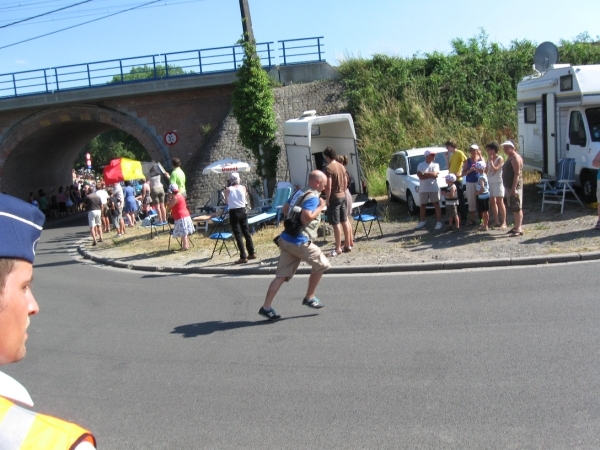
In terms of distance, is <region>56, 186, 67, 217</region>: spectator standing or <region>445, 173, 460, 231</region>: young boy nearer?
<region>445, 173, 460, 231</region>: young boy

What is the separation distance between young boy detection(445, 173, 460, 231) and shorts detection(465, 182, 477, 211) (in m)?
0.27

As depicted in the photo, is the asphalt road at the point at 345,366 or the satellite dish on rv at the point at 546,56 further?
the satellite dish on rv at the point at 546,56

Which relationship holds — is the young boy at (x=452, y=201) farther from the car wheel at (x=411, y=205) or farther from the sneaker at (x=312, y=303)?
the sneaker at (x=312, y=303)

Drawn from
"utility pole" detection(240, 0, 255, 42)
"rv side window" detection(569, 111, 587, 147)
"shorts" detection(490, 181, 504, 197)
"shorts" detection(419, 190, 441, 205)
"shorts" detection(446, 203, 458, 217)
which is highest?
"utility pole" detection(240, 0, 255, 42)

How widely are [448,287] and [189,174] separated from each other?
807 inches

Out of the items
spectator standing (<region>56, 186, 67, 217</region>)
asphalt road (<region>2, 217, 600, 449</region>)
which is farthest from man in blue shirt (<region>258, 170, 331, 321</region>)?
spectator standing (<region>56, 186, 67, 217</region>)

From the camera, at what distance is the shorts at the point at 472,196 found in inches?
545

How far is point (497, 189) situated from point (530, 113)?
5322mm

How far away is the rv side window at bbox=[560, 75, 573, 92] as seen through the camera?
49.9ft

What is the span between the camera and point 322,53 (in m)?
30.1

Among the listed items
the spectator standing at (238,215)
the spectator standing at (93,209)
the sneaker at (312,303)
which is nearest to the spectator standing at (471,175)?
the spectator standing at (238,215)

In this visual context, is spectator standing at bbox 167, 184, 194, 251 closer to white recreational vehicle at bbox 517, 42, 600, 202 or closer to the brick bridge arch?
white recreational vehicle at bbox 517, 42, 600, 202

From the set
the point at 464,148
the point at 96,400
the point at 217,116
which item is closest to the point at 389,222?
the point at 464,148

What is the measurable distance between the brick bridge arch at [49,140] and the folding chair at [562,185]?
780 inches
